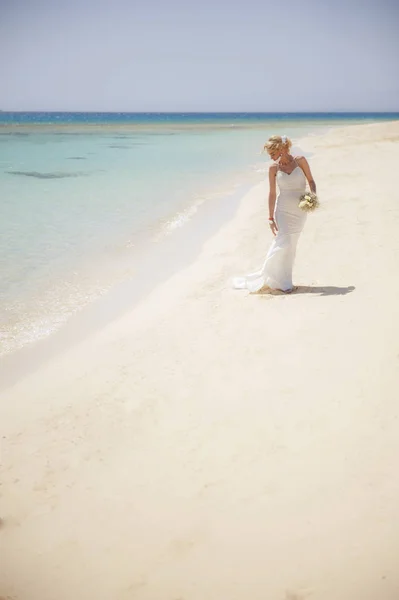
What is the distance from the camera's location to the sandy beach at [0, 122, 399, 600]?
2.31 meters

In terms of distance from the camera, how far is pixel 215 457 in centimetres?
303

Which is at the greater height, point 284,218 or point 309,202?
point 309,202

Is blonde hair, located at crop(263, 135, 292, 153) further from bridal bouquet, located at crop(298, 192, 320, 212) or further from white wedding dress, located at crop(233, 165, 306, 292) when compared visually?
bridal bouquet, located at crop(298, 192, 320, 212)

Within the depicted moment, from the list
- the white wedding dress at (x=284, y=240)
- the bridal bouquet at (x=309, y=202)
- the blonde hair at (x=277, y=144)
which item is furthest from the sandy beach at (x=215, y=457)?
the blonde hair at (x=277, y=144)

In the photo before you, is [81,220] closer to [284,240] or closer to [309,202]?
[284,240]

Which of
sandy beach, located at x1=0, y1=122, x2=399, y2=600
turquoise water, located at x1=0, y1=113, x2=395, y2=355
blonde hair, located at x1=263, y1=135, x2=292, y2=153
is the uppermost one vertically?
blonde hair, located at x1=263, y1=135, x2=292, y2=153

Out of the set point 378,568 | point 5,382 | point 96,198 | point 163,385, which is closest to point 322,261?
point 163,385

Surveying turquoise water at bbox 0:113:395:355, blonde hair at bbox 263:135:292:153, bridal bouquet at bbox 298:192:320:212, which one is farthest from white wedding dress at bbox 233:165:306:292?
turquoise water at bbox 0:113:395:355

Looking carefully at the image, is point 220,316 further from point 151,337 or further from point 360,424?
point 360,424

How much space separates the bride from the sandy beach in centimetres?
44

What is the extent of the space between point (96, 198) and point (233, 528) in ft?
41.1

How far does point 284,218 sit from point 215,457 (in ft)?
11.6

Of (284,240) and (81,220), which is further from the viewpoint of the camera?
(81,220)

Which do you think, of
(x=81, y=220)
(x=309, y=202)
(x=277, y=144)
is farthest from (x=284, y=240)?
(x=81, y=220)
